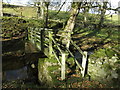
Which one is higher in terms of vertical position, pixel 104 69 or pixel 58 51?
pixel 58 51

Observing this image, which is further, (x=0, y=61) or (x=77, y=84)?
(x=0, y=61)

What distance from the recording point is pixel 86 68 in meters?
6.83

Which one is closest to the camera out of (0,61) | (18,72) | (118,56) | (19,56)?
(118,56)

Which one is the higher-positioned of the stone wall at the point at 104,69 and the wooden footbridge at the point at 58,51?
the wooden footbridge at the point at 58,51

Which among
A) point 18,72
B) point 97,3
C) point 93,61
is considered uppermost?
point 97,3

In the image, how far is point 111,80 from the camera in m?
6.26

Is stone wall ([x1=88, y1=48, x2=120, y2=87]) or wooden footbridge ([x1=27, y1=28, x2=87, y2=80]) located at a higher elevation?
wooden footbridge ([x1=27, y1=28, x2=87, y2=80])

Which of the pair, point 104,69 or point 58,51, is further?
point 58,51

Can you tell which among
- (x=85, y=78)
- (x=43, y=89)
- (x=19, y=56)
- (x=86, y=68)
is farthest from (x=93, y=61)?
(x=19, y=56)

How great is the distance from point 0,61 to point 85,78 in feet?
26.3

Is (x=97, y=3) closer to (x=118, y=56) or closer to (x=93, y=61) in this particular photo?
(x=118, y=56)

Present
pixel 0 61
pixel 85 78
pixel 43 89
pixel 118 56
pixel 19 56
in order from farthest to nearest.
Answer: pixel 19 56
pixel 0 61
pixel 118 56
pixel 85 78
pixel 43 89

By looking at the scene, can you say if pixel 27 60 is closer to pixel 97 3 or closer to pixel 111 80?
pixel 111 80

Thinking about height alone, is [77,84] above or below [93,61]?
below
